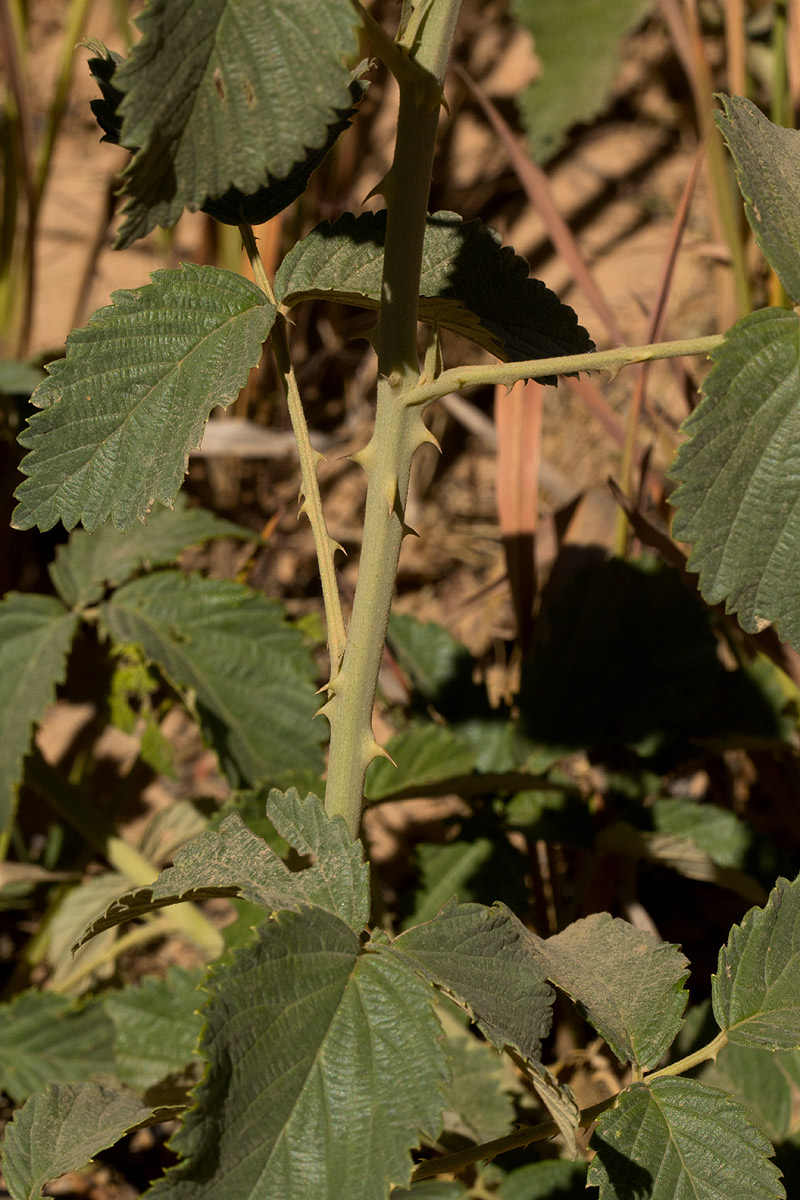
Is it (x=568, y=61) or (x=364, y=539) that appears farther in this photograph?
(x=568, y=61)

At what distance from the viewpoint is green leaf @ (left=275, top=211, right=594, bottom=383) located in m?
0.83

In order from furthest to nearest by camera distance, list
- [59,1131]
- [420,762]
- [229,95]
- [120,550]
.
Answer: [120,550] < [420,762] < [59,1131] < [229,95]

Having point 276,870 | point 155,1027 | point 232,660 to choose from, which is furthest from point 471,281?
point 155,1027

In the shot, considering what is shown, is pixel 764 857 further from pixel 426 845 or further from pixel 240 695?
pixel 240 695

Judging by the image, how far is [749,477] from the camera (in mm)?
717

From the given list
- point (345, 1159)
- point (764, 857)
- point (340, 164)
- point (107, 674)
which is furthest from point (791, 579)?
point (340, 164)

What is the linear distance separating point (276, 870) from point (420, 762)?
57cm

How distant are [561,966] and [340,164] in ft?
6.01

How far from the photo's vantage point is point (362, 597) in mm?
740

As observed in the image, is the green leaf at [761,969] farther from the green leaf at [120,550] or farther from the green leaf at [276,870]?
the green leaf at [120,550]

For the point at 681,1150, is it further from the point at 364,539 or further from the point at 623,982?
the point at 364,539

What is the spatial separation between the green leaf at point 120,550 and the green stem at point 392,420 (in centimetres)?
72

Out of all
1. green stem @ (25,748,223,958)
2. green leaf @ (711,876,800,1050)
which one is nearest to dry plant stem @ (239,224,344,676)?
green leaf @ (711,876,800,1050)

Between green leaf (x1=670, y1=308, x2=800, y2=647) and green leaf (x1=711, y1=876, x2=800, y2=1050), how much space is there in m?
0.19
